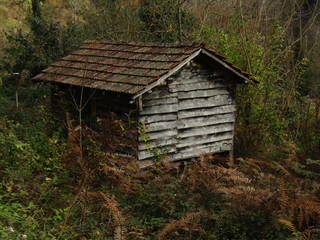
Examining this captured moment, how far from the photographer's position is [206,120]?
9547mm

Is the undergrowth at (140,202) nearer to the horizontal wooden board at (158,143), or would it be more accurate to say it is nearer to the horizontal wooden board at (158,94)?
the horizontal wooden board at (158,143)

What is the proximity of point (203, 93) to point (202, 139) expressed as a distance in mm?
1164

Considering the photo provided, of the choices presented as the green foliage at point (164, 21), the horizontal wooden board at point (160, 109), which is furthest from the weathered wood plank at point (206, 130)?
the green foliage at point (164, 21)

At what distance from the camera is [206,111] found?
9500mm

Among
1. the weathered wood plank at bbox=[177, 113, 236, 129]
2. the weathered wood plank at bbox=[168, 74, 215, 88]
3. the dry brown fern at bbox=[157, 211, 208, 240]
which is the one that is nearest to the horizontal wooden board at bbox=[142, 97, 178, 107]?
the weathered wood plank at bbox=[168, 74, 215, 88]

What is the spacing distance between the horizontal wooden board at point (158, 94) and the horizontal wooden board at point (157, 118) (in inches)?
16.2

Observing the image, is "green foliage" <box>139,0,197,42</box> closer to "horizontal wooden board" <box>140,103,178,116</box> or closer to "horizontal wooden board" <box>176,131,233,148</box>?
"horizontal wooden board" <box>176,131,233,148</box>

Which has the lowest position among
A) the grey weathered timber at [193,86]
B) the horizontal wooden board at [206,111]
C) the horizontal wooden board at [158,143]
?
the horizontal wooden board at [158,143]

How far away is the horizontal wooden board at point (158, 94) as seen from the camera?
821cm

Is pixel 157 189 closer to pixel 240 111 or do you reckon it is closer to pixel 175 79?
pixel 175 79

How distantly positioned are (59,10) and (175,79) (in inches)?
851

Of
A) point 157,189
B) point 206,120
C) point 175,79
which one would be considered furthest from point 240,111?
point 157,189

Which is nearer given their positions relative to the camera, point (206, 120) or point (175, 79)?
point (175, 79)

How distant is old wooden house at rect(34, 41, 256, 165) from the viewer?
26.9ft
